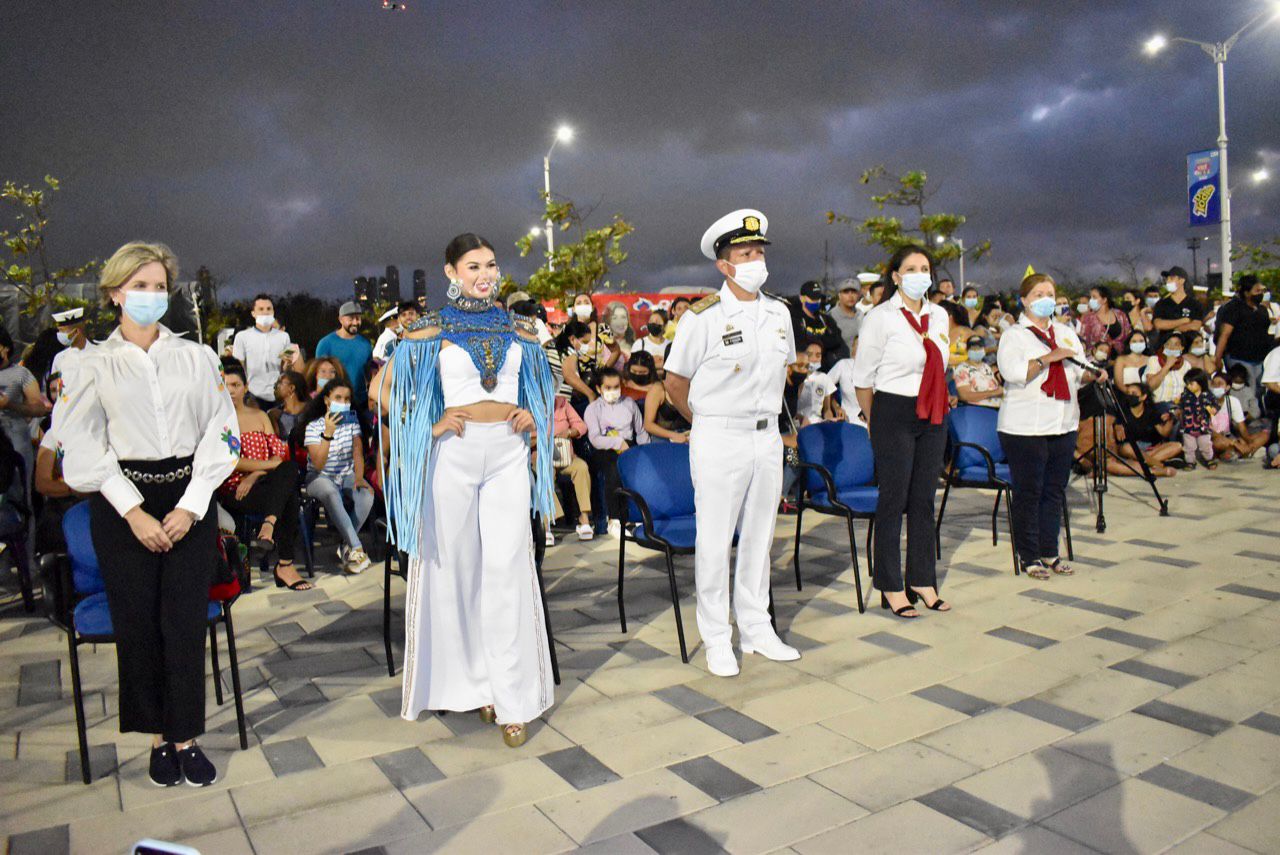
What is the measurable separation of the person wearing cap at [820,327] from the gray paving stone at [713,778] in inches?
243

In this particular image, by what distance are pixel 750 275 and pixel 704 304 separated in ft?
0.81

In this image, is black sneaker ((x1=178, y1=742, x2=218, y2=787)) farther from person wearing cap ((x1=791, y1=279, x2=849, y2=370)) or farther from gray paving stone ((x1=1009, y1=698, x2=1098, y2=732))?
person wearing cap ((x1=791, y1=279, x2=849, y2=370))

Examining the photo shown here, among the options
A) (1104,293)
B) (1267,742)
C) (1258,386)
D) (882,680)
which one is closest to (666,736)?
(882,680)

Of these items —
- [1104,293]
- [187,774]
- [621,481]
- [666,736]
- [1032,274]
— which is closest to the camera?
[187,774]

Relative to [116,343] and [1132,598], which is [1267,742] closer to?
[1132,598]

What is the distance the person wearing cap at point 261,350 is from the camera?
871 centimetres

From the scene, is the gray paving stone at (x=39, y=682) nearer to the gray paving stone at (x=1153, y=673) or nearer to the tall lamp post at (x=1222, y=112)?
the gray paving stone at (x=1153, y=673)

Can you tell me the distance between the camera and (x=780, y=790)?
329cm

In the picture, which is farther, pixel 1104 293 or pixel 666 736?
pixel 1104 293

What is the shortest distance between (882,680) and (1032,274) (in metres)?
3.05

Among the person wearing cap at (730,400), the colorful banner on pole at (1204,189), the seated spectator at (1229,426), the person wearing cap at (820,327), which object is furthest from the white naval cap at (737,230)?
the colorful banner on pole at (1204,189)

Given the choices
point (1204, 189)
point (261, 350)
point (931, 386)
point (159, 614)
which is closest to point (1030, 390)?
point (931, 386)

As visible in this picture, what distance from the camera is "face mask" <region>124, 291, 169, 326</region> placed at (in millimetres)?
3316

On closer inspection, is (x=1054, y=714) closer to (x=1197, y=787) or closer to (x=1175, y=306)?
(x=1197, y=787)
